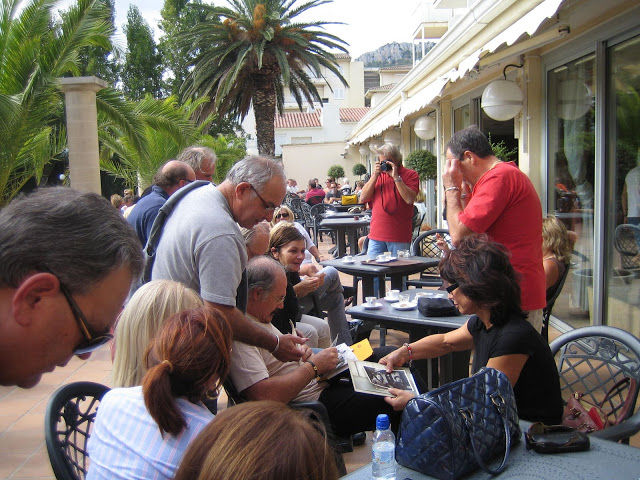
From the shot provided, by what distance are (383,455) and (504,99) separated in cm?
481

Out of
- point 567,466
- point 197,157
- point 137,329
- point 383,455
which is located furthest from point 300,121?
point 567,466

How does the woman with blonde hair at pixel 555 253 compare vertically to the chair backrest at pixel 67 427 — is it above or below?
above

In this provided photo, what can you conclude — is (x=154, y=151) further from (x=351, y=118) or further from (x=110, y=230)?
(x=351, y=118)

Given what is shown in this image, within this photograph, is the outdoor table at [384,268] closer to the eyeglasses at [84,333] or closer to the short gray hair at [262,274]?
the short gray hair at [262,274]

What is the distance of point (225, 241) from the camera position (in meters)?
2.39

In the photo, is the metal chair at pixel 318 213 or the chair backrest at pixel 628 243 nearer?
the chair backrest at pixel 628 243

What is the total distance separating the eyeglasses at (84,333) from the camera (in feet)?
3.19

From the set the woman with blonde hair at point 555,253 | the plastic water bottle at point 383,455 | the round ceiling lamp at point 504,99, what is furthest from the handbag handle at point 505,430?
the round ceiling lamp at point 504,99

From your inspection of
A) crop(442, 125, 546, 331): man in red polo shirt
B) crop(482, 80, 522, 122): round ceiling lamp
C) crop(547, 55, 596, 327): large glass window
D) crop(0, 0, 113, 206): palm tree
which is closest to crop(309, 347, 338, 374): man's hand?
crop(442, 125, 546, 331): man in red polo shirt

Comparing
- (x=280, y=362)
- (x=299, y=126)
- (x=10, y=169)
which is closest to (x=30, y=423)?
(x=280, y=362)

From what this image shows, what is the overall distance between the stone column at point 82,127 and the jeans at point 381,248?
13.5 ft

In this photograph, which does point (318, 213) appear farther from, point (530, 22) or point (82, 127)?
point (530, 22)

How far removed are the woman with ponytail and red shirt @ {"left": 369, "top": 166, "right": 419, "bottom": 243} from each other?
4.26 metres

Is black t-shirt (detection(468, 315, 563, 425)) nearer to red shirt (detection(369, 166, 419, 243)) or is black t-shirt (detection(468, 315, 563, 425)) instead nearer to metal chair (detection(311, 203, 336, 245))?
red shirt (detection(369, 166, 419, 243))
